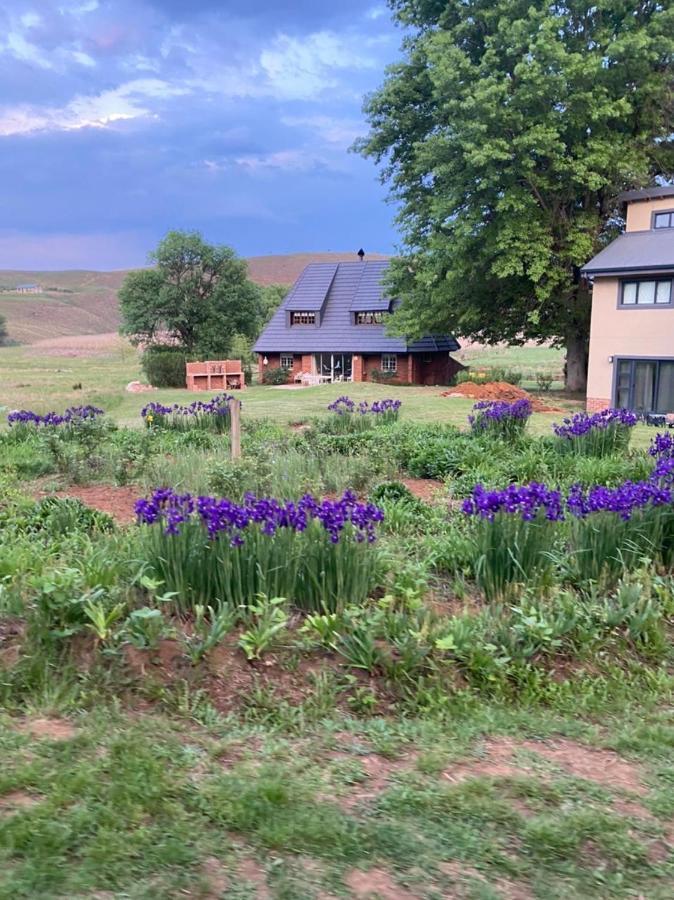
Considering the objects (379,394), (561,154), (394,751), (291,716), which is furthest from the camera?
(379,394)

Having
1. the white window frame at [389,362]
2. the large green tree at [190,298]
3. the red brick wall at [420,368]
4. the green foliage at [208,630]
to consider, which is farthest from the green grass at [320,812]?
the large green tree at [190,298]

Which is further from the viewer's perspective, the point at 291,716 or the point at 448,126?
the point at 448,126

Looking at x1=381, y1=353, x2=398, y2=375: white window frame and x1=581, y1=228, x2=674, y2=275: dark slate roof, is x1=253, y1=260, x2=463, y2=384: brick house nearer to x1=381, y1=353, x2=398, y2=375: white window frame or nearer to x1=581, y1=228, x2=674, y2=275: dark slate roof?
x1=381, y1=353, x2=398, y2=375: white window frame

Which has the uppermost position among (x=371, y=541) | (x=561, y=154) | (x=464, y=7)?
(x=464, y=7)

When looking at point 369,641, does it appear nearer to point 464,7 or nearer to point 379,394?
point 379,394

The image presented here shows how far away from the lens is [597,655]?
13.0 ft

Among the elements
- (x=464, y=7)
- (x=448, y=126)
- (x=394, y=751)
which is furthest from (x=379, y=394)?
(x=394, y=751)

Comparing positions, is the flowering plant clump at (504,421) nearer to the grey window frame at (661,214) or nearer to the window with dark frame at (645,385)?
the window with dark frame at (645,385)

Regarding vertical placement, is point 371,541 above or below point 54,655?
above

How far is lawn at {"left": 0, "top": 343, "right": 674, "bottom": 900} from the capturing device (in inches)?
92.4

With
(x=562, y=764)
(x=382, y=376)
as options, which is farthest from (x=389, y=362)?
(x=562, y=764)

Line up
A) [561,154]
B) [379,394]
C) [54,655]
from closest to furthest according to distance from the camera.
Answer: [54,655]
[561,154]
[379,394]

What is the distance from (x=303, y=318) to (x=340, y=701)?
39993 mm

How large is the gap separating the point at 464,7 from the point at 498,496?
26.5m
